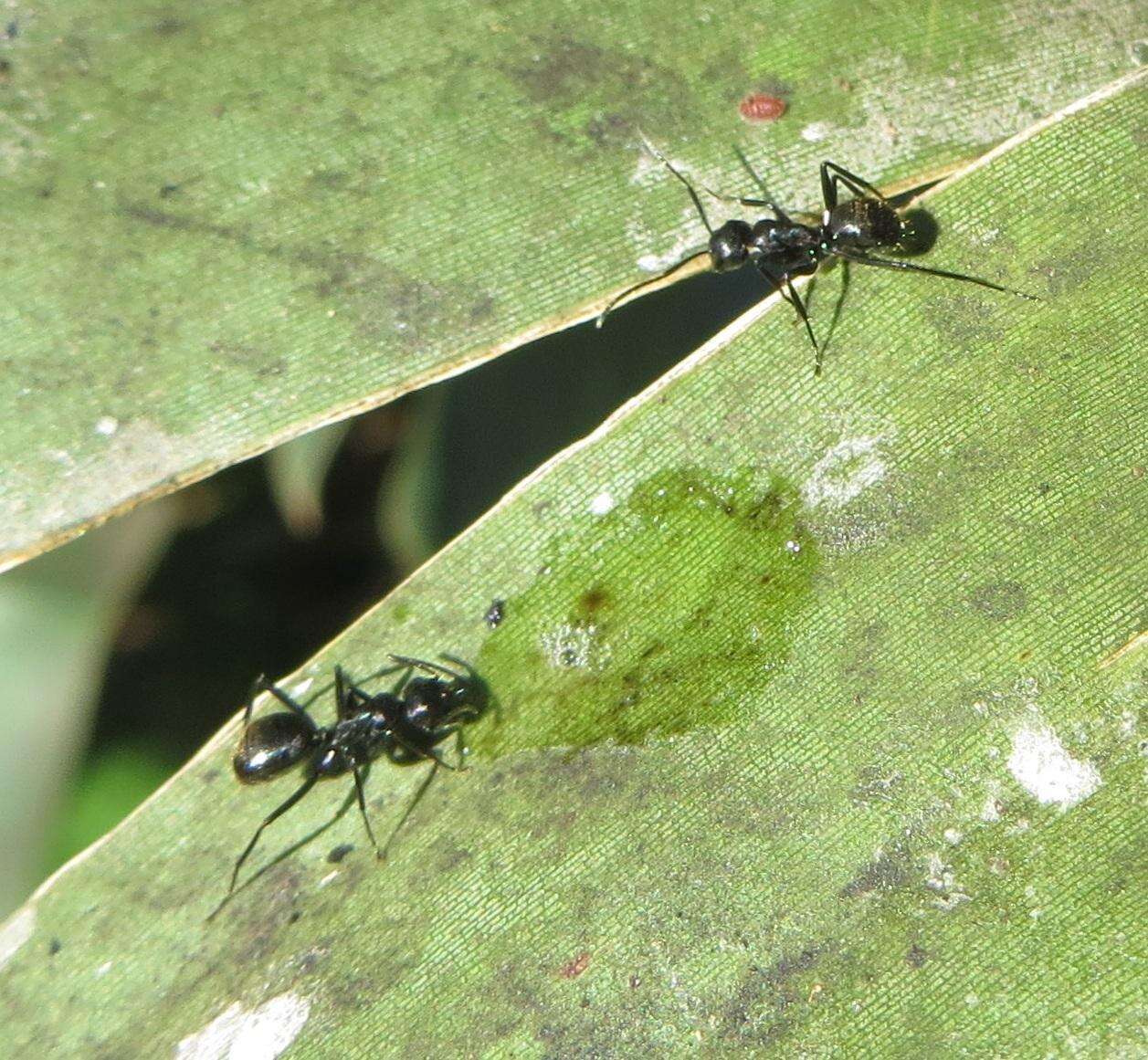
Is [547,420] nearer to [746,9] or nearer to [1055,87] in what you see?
[746,9]

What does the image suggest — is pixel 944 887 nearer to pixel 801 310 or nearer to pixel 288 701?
pixel 801 310

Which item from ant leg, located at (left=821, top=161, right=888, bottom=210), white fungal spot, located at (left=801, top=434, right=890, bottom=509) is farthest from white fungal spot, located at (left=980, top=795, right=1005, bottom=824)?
ant leg, located at (left=821, top=161, right=888, bottom=210)

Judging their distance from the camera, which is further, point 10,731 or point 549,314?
point 10,731

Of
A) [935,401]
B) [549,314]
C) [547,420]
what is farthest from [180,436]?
[935,401]

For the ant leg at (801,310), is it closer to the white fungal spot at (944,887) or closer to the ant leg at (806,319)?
the ant leg at (806,319)

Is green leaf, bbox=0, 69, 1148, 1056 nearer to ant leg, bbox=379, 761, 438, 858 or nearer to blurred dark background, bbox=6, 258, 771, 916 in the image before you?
ant leg, bbox=379, 761, 438, 858

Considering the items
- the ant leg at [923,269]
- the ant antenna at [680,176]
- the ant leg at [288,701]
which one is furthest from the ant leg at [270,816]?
the ant leg at [923,269]
